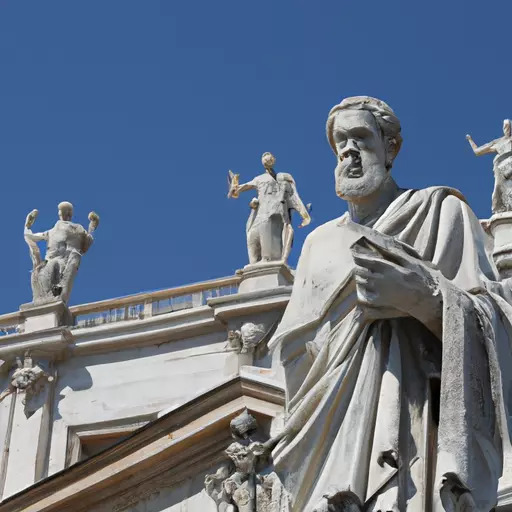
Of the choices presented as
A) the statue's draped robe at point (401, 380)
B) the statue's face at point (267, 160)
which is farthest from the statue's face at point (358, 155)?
the statue's face at point (267, 160)

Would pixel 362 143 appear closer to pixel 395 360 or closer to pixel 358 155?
pixel 358 155

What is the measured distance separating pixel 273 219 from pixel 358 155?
18.6m

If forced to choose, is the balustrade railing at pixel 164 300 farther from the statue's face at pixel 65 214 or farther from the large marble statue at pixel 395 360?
the large marble statue at pixel 395 360

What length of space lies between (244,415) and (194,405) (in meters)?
1.80

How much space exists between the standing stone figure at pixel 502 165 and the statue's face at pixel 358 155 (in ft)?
44.5

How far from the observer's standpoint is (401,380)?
22.5ft

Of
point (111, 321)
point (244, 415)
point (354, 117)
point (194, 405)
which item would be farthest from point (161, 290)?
point (354, 117)

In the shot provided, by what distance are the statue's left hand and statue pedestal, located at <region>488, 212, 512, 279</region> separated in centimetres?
1169

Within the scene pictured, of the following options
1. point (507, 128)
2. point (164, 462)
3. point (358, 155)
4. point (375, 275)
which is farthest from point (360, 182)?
point (507, 128)

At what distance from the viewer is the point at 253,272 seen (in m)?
25.8

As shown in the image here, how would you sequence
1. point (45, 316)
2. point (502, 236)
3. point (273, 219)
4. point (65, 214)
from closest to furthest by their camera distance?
point (502, 236) < point (273, 219) < point (45, 316) < point (65, 214)

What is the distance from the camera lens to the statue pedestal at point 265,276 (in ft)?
83.7

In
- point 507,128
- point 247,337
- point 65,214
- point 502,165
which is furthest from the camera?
point 65,214

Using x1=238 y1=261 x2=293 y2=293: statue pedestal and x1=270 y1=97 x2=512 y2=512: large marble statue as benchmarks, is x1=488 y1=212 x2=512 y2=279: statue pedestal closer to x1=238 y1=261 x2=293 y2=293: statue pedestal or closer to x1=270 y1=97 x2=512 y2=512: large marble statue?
x1=238 y1=261 x2=293 y2=293: statue pedestal
